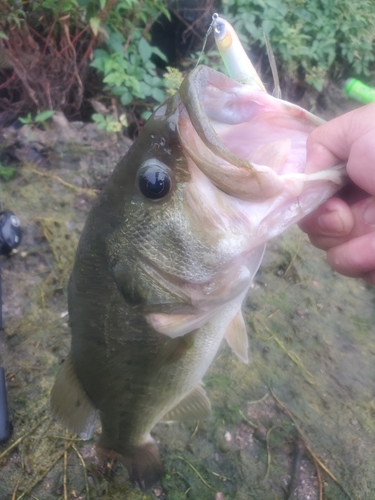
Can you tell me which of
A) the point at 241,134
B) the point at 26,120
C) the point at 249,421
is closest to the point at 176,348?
the point at 241,134

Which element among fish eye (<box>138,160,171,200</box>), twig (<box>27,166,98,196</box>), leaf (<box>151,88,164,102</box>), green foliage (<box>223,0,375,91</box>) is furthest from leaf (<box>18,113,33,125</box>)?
fish eye (<box>138,160,171,200</box>)

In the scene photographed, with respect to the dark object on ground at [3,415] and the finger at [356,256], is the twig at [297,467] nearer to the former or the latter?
the finger at [356,256]

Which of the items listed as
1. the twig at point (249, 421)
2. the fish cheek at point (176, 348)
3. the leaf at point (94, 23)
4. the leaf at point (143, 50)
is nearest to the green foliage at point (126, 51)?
the leaf at point (143, 50)

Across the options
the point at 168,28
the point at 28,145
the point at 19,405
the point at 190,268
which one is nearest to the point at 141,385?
the point at 190,268

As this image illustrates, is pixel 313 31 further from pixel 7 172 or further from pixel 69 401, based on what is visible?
pixel 69 401

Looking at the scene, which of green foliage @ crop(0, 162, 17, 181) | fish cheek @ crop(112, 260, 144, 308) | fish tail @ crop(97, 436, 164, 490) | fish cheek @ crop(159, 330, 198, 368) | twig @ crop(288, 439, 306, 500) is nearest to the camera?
fish cheek @ crop(112, 260, 144, 308)

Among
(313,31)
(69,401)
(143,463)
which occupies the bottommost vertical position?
(143,463)

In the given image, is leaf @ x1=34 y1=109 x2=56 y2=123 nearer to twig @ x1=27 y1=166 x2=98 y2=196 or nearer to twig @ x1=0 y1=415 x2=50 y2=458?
twig @ x1=27 y1=166 x2=98 y2=196
